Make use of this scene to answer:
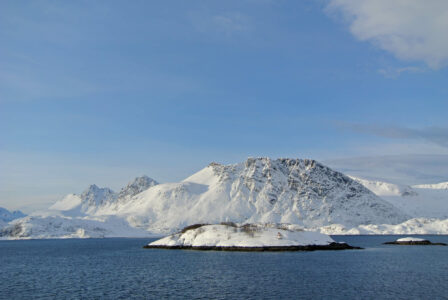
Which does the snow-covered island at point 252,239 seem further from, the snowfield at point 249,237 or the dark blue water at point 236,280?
the dark blue water at point 236,280

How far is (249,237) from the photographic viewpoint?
13325 centimetres

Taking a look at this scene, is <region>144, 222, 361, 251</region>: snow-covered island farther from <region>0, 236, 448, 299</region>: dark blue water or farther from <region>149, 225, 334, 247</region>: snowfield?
<region>0, 236, 448, 299</region>: dark blue water

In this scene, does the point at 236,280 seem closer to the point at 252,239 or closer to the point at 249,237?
the point at 252,239

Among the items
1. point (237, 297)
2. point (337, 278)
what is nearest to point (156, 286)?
point (237, 297)

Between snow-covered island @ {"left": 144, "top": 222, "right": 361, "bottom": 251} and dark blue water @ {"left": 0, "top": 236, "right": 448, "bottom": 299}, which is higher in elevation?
snow-covered island @ {"left": 144, "top": 222, "right": 361, "bottom": 251}

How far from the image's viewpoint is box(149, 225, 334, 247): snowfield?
131 metres

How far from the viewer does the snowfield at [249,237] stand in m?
131

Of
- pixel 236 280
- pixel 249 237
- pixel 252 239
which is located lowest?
pixel 236 280

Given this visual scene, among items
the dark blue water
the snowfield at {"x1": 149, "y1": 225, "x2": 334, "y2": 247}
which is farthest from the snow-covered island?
the dark blue water

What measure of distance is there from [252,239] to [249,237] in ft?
6.03

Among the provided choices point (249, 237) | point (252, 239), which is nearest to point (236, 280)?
point (252, 239)

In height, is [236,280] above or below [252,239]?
below

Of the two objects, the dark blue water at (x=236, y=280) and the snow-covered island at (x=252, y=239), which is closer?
the dark blue water at (x=236, y=280)

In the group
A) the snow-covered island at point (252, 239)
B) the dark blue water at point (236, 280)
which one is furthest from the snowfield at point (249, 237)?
the dark blue water at point (236, 280)
